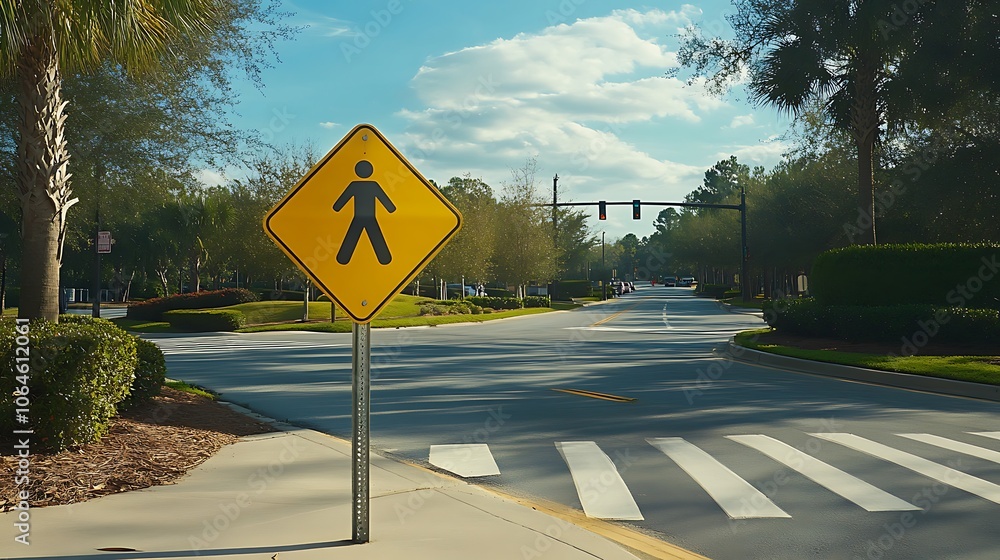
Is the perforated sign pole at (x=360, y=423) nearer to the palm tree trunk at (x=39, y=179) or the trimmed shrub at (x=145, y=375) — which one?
the trimmed shrub at (x=145, y=375)

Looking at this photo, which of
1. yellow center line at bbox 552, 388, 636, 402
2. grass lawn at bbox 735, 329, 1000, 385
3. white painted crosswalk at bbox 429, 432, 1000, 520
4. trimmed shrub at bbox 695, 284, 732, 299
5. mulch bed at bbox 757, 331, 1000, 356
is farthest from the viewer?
trimmed shrub at bbox 695, 284, 732, 299

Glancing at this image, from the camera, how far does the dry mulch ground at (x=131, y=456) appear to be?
20.9 ft

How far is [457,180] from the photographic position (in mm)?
151750

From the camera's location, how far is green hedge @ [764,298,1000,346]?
1953 cm

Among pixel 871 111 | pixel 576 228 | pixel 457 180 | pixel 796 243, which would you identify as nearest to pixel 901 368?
pixel 871 111

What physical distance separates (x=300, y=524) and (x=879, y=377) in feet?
41.6

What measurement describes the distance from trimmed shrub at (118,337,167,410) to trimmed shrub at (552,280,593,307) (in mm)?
70735

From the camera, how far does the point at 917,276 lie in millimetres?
21688

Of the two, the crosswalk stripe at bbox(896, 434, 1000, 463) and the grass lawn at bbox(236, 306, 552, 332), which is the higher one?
the grass lawn at bbox(236, 306, 552, 332)

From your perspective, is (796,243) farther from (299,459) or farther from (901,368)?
(299,459)

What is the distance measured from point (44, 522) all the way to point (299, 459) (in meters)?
2.64

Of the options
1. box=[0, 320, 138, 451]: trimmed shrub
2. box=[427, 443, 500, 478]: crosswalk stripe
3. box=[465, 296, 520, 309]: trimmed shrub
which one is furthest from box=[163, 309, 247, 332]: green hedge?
box=[0, 320, 138, 451]: trimmed shrub

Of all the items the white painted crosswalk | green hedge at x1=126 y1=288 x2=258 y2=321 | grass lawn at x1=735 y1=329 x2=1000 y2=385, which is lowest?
the white painted crosswalk

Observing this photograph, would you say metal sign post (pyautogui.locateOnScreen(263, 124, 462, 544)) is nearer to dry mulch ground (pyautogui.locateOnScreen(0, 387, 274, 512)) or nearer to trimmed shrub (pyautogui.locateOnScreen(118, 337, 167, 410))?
dry mulch ground (pyautogui.locateOnScreen(0, 387, 274, 512))
